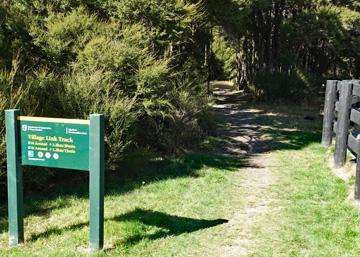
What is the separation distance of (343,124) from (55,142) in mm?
5085

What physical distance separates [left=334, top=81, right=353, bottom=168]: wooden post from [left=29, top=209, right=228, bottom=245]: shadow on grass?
313cm

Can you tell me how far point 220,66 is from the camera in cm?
3569

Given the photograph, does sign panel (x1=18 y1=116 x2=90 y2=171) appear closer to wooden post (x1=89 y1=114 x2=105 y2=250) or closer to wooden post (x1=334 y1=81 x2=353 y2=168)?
wooden post (x1=89 y1=114 x2=105 y2=250)

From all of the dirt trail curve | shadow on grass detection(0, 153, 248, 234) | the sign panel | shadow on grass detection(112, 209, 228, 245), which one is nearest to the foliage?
the dirt trail curve

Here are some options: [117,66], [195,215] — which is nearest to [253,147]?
[117,66]

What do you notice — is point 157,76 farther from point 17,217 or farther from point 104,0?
point 17,217

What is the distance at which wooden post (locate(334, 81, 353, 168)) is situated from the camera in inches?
310

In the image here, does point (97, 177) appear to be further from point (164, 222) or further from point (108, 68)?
point (108, 68)

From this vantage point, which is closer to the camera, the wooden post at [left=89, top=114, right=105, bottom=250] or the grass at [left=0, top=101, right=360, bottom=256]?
the wooden post at [left=89, top=114, right=105, bottom=250]

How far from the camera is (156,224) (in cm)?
574

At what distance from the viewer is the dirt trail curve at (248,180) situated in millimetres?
5215

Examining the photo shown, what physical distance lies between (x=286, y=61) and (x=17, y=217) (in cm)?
1757

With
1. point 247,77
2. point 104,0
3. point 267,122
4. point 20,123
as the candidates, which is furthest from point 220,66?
point 20,123

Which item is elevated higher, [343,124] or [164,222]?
[343,124]
